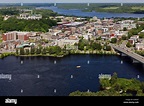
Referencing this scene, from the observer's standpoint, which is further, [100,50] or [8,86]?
[100,50]

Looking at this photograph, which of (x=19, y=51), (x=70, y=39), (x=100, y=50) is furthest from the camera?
(x=70, y=39)

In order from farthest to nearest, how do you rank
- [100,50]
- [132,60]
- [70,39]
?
[70,39] → [100,50] → [132,60]

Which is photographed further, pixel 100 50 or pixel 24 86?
pixel 100 50

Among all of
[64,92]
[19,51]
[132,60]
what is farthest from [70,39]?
[64,92]
